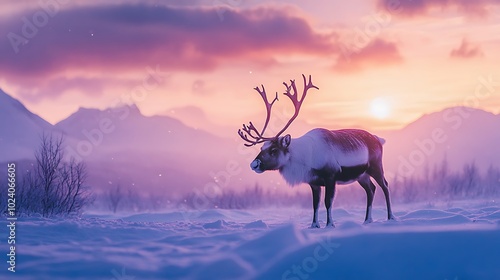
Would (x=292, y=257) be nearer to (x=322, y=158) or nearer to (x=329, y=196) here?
(x=329, y=196)

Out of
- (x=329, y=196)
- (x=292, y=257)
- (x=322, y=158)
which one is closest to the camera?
(x=292, y=257)

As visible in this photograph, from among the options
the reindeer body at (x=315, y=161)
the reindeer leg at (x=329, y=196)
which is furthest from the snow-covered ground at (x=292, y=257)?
the reindeer body at (x=315, y=161)

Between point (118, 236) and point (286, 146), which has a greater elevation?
point (286, 146)

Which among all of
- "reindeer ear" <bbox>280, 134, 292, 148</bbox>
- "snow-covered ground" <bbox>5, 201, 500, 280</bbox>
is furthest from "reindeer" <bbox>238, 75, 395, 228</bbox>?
"snow-covered ground" <bbox>5, 201, 500, 280</bbox>

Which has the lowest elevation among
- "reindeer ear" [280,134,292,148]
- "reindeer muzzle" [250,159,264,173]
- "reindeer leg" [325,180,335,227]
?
"reindeer leg" [325,180,335,227]

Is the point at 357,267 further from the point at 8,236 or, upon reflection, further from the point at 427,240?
the point at 8,236

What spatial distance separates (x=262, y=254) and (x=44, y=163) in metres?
7.55

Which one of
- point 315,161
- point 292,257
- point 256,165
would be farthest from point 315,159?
point 292,257

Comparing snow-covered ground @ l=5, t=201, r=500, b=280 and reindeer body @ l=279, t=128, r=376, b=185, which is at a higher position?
reindeer body @ l=279, t=128, r=376, b=185

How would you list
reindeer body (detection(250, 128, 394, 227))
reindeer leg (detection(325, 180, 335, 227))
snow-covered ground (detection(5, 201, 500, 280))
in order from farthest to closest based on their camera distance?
reindeer body (detection(250, 128, 394, 227)) < reindeer leg (detection(325, 180, 335, 227)) < snow-covered ground (detection(5, 201, 500, 280))

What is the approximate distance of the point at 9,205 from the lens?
10633mm

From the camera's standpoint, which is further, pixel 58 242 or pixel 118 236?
pixel 118 236

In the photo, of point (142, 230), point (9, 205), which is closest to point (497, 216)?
point (142, 230)

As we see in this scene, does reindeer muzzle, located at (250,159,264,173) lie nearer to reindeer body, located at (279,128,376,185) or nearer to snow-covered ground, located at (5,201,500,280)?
reindeer body, located at (279,128,376,185)
